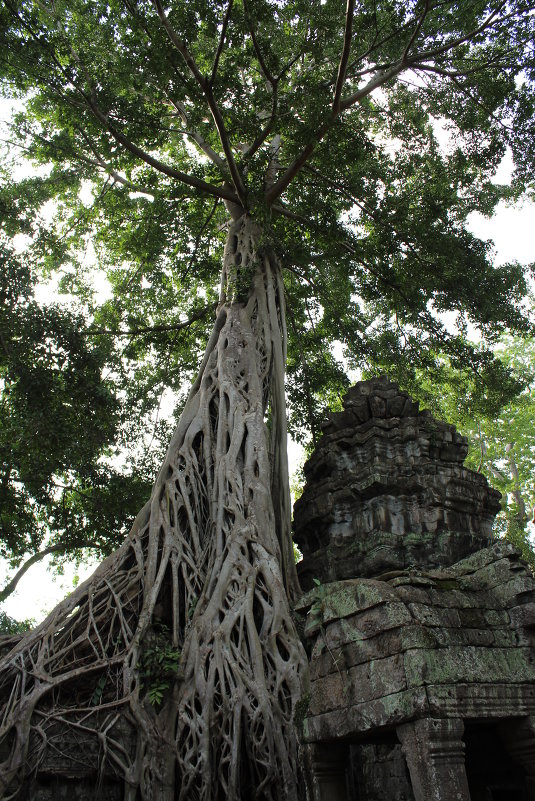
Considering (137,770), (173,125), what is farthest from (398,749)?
(173,125)

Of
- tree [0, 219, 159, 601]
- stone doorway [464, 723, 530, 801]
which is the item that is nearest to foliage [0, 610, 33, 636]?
tree [0, 219, 159, 601]

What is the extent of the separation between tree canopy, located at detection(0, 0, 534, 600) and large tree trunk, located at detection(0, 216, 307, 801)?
2.33m

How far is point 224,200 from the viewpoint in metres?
8.38

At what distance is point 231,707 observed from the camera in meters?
3.96

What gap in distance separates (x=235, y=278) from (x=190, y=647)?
13.3 ft

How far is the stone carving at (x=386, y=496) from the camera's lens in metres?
5.45

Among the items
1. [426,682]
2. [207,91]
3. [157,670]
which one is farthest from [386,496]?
[207,91]

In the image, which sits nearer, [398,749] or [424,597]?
[424,597]

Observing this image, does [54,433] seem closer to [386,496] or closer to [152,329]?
[152,329]

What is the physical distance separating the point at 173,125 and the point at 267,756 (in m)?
9.09

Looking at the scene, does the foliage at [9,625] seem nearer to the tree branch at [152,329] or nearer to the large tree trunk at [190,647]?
the tree branch at [152,329]

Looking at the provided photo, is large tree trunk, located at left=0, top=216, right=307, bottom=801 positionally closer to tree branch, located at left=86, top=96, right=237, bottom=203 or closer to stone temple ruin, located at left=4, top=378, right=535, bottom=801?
stone temple ruin, located at left=4, top=378, right=535, bottom=801

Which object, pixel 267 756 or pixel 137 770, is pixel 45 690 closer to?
pixel 137 770

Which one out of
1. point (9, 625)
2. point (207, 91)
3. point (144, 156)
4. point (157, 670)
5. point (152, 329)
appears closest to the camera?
point (157, 670)
